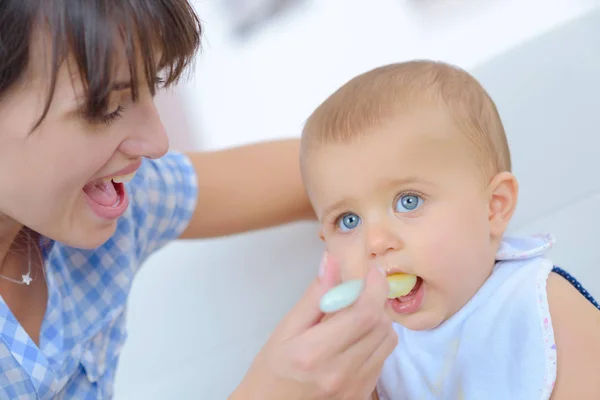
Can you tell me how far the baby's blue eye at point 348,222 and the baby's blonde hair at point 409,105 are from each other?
0.09 meters

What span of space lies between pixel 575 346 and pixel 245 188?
0.54 metres

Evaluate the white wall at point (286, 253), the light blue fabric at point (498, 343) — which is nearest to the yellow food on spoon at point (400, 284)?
the light blue fabric at point (498, 343)

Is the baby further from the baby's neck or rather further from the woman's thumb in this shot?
the baby's neck

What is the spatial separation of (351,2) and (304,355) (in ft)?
5.62

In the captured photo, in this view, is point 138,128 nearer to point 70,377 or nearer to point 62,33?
point 62,33

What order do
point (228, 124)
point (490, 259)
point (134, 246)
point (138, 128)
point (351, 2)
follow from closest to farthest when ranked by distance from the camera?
point (138, 128), point (490, 259), point (134, 246), point (228, 124), point (351, 2)

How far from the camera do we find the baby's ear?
86 centimetres

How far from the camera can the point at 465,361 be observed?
36.3 inches

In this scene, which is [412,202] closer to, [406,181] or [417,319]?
[406,181]

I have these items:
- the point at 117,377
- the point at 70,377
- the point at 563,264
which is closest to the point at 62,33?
the point at 70,377

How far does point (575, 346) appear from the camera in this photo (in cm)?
83

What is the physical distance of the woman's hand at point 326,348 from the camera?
2.32 feet

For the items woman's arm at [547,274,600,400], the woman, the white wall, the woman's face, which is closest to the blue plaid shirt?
the woman

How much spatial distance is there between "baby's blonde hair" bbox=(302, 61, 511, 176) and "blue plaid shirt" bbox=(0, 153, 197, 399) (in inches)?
11.5
